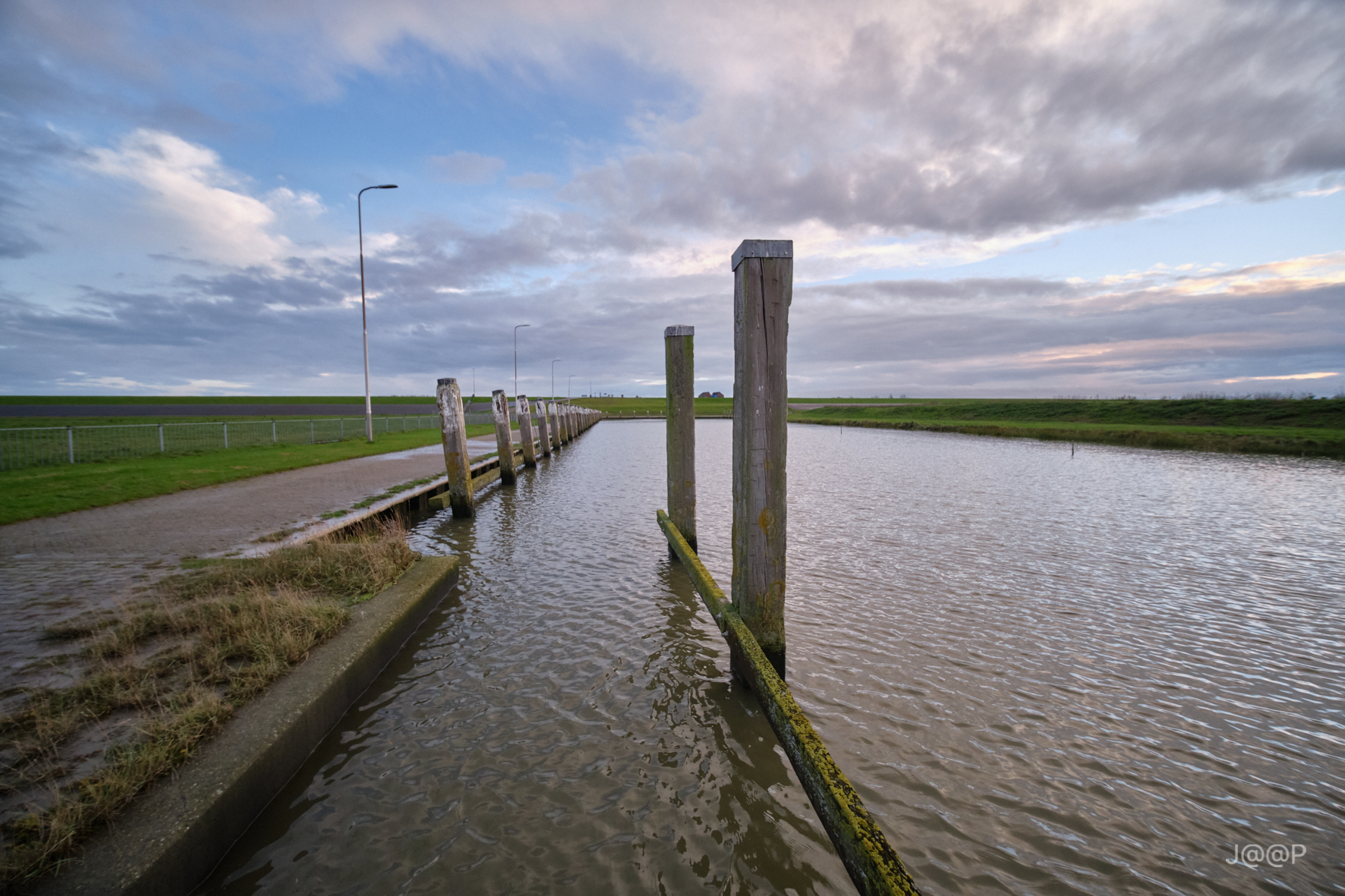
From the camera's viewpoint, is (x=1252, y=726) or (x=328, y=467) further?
(x=328, y=467)

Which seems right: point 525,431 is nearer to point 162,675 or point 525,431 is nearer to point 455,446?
point 455,446

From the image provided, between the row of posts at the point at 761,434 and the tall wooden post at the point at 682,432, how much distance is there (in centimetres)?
307

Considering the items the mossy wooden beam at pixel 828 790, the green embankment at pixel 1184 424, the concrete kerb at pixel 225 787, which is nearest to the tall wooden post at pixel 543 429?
the concrete kerb at pixel 225 787

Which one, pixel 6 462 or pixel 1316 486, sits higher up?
pixel 6 462

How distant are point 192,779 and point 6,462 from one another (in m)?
21.6

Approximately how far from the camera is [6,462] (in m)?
16.3

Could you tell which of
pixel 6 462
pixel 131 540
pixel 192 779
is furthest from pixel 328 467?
pixel 192 779

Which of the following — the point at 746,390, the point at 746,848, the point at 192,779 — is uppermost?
the point at 746,390

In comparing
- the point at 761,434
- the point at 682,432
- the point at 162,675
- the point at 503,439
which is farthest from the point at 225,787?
the point at 503,439

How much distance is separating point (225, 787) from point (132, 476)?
1381cm

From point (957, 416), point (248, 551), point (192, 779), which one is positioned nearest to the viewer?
point (192, 779)

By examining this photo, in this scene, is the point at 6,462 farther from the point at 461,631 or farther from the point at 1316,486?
the point at 1316,486

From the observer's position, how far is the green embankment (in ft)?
75.5

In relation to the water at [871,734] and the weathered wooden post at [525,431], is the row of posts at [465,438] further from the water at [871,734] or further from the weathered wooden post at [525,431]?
the water at [871,734]
